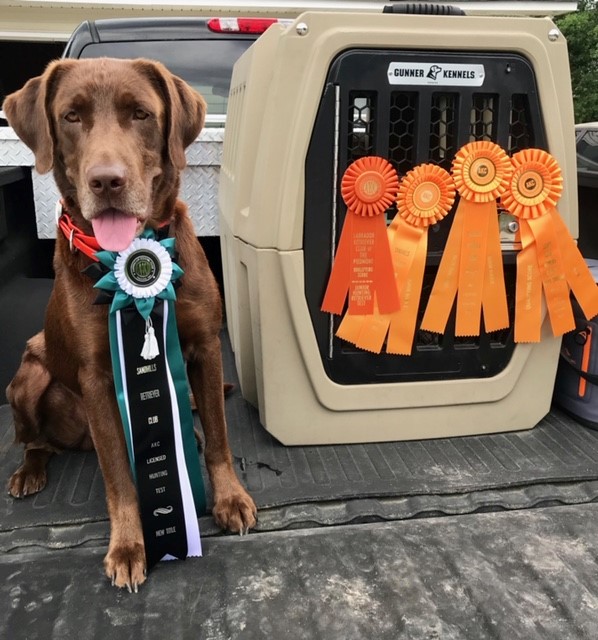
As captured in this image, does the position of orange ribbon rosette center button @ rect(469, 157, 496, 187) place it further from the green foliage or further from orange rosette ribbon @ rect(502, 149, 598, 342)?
the green foliage

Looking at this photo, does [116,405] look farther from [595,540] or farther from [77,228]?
[595,540]

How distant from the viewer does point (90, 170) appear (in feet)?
5.07

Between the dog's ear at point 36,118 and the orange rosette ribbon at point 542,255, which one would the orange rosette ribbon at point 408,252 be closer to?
the orange rosette ribbon at point 542,255

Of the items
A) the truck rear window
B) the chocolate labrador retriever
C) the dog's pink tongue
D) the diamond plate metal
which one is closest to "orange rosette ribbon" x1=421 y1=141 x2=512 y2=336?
the chocolate labrador retriever

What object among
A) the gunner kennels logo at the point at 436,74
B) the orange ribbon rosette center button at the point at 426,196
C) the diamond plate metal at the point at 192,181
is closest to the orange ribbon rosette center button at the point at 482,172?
the orange ribbon rosette center button at the point at 426,196

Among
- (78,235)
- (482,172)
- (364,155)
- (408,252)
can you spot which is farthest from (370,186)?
(78,235)

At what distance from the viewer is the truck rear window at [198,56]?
2803mm

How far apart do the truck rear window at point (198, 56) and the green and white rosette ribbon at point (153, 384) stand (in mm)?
1490

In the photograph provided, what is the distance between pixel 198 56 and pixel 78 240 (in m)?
1.61

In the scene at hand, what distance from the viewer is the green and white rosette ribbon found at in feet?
5.41

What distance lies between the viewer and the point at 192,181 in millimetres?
2945

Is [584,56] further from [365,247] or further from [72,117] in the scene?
[72,117]

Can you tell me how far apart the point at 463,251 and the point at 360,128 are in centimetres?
53

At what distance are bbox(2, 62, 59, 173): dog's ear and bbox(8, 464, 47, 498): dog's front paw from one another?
96 centimetres
